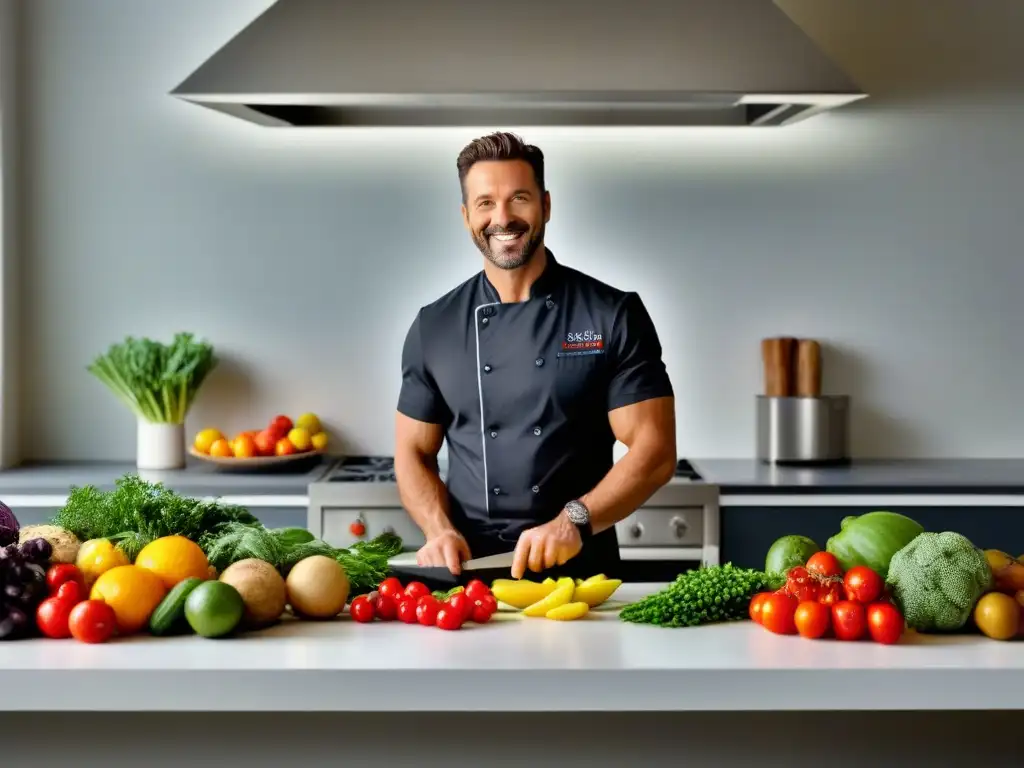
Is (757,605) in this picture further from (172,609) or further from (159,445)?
(159,445)

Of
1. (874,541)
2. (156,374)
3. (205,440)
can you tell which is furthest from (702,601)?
(156,374)

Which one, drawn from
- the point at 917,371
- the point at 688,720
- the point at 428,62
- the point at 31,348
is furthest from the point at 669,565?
the point at 31,348

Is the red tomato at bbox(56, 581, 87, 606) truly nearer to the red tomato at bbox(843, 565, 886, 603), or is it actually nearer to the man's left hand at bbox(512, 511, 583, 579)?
the man's left hand at bbox(512, 511, 583, 579)

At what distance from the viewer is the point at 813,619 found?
173cm

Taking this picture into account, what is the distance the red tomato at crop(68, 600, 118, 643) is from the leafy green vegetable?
3.57 feet

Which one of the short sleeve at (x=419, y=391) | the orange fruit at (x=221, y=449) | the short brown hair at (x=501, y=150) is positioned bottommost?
the orange fruit at (x=221, y=449)

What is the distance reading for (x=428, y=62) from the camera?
3135 mm

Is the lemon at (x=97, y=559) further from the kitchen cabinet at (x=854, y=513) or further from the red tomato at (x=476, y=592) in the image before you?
the kitchen cabinet at (x=854, y=513)

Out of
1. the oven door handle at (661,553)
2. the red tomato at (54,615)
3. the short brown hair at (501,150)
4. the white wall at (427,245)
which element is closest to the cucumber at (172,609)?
the red tomato at (54,615)

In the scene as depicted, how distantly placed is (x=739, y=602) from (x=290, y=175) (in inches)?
A: 103

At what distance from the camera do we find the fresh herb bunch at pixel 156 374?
3.79 m

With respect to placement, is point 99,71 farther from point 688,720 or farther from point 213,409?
point 688,720

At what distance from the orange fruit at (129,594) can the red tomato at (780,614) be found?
2.91ft

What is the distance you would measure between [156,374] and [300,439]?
497mm
